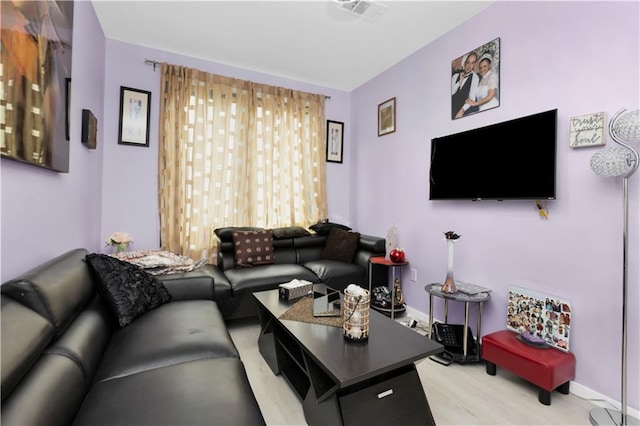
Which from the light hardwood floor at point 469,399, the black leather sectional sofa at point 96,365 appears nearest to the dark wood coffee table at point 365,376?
the light hardwood floor at point 469,399

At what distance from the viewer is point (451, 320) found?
268cm

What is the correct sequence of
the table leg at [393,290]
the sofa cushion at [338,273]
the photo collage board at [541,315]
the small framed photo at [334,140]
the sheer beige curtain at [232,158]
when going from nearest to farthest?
the photo collage board at [541,315] → the table leg at [393,290] → the sofa cushion at [338,273] → the sheer beige curtain at [232,158] → the small framed photo at [334,140]

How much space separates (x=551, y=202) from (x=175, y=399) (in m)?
2.38

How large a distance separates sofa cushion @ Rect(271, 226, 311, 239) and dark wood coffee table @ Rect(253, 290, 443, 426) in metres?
1.84

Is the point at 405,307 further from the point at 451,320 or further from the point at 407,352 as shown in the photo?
the point at 407,352

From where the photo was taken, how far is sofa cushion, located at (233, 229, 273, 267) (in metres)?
3.09

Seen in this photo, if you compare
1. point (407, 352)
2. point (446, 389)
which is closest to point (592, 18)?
point (407, 352)

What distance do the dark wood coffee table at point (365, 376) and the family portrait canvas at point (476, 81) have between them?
1958 mm

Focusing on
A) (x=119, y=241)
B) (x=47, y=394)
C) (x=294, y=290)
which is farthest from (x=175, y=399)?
(x=119, y=241)

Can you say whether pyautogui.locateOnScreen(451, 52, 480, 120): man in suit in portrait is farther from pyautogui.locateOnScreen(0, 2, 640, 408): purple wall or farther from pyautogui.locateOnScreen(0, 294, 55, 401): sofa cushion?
pyautogui.locateOnScreen(0, 294, 55, 401): sofa cushion

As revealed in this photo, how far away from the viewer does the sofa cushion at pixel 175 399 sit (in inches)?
36.9

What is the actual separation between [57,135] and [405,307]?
123 inches

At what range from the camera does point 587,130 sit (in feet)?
5.84

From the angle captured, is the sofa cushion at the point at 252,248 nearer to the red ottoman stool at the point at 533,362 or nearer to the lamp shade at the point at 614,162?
the red ottoman stool at the point at 533,362
